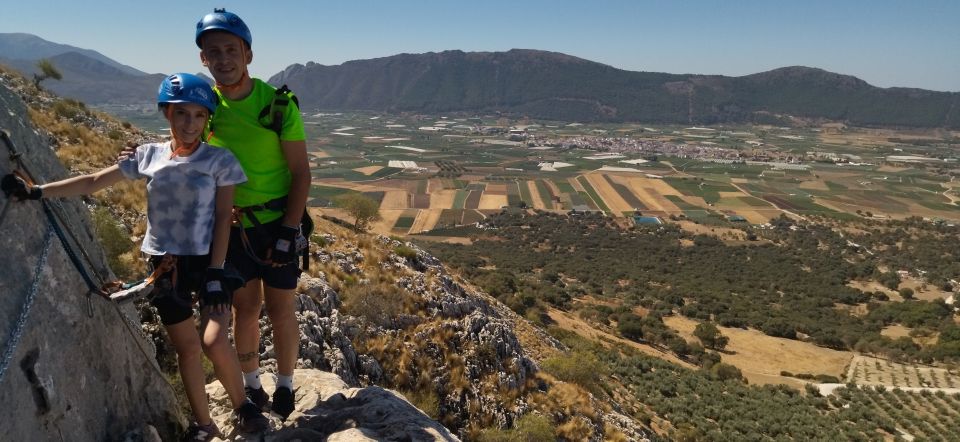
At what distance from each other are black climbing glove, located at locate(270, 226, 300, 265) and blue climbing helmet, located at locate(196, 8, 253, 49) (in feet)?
5.66

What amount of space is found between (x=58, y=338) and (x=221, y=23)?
2.78m

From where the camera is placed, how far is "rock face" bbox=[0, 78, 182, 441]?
3258 millimetres

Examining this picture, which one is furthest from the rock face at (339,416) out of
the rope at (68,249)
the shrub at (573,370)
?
the shrub at (573,370)

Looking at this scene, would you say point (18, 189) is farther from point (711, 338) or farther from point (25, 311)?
point (711, 338)

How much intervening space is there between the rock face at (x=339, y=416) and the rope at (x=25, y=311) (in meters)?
2.32

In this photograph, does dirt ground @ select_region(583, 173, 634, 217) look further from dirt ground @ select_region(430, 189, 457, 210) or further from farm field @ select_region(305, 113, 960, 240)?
dirt ground @ select_region(430, 189, 457, 210)

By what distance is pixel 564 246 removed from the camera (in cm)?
8206

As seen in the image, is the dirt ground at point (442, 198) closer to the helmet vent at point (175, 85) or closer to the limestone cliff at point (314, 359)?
the limestone cliff at point (314, 359)

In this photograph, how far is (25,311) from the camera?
11.0 ft

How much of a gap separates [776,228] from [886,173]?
105 metres

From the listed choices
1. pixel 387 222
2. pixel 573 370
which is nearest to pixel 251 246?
pixel 573 370

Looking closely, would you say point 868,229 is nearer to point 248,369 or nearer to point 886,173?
point 886,173

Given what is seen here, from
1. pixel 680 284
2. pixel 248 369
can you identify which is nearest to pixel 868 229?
pixel 680 284

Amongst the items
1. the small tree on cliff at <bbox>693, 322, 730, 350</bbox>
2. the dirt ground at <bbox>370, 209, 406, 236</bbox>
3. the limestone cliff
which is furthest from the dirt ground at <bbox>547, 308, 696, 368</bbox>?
the dirt ground at <bbox>370, 209, 406, 236</bbox>
